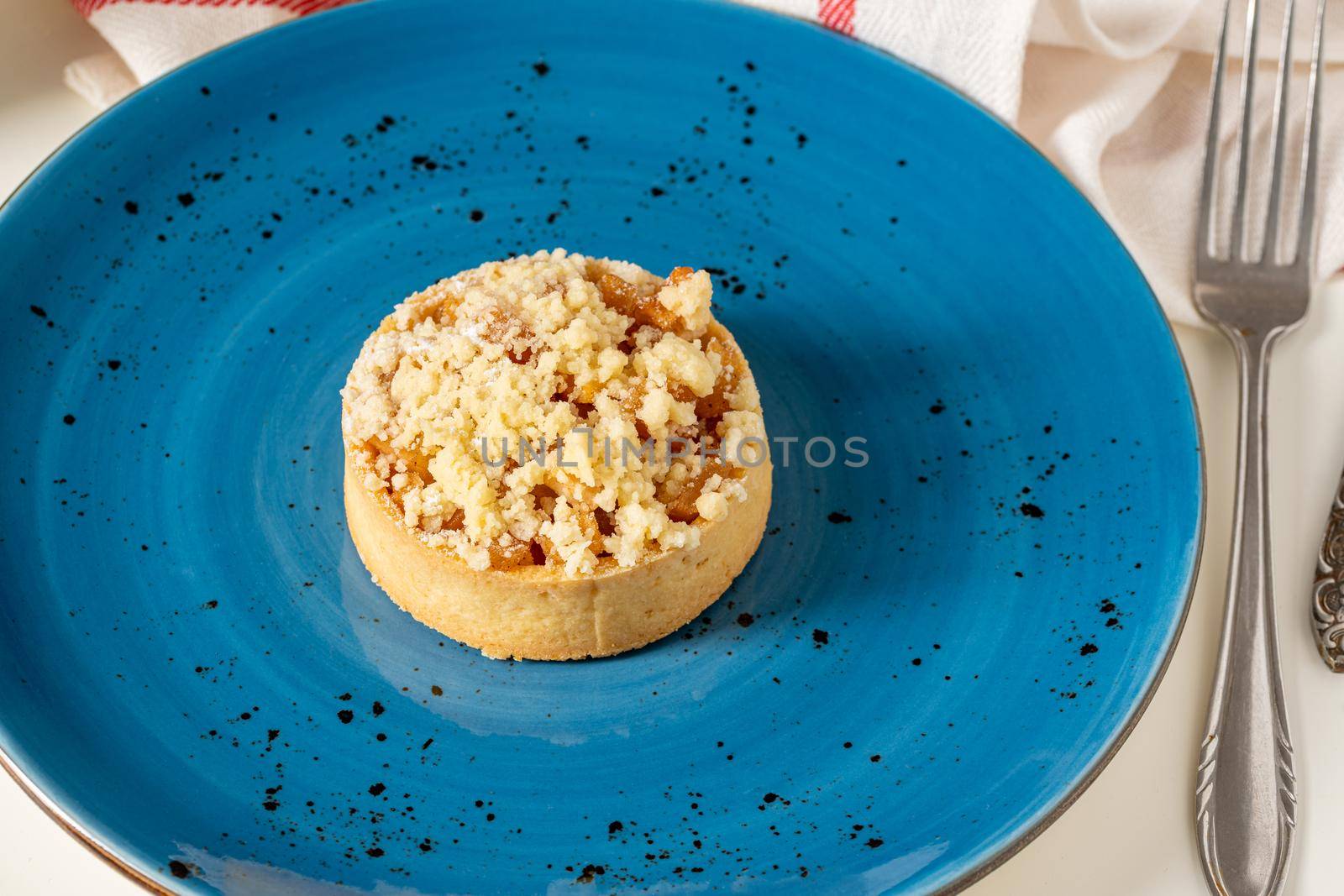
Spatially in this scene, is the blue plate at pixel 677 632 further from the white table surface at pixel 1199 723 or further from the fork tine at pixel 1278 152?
the fork tine at pixel 1278 152

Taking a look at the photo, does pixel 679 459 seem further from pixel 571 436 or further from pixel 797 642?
pixel 797 642

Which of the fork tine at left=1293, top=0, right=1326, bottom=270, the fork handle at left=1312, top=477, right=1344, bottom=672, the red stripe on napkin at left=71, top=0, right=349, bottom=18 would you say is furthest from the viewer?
the red stripe on napkin at left=71, top=0, right=349, bottom=18

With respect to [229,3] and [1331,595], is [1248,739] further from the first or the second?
[229,3]

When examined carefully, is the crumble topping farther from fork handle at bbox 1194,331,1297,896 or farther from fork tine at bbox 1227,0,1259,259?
fork tine at bbox 1227,0,1259,259

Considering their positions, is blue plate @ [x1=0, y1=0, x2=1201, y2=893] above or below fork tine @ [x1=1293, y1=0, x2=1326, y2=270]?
below

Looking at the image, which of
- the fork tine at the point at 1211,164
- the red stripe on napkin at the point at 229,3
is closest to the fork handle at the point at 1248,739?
the fork tine at the point at 1211,164

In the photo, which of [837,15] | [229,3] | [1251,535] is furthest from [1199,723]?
[229,3]

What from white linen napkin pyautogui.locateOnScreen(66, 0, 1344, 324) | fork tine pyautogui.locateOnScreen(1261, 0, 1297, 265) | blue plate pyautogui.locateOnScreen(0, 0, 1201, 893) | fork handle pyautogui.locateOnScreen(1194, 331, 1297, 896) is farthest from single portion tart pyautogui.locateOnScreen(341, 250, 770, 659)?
fork tine pyautogui.locateOnScreen(1261, 0, 1297, 265)
